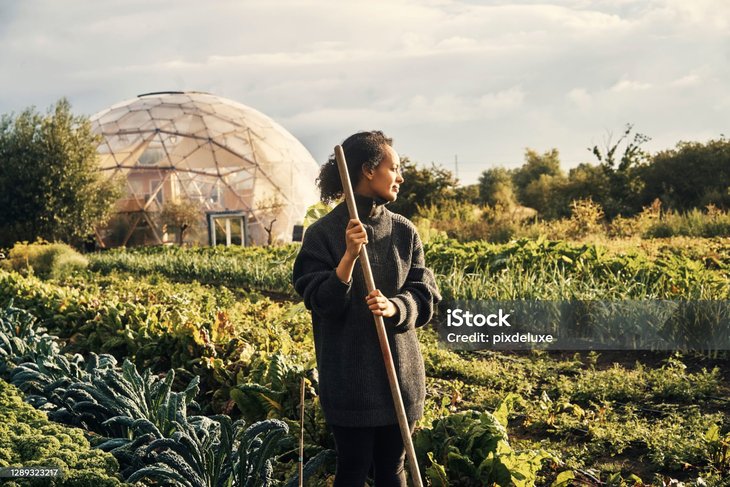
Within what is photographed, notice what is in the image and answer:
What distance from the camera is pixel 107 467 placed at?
2.79 m

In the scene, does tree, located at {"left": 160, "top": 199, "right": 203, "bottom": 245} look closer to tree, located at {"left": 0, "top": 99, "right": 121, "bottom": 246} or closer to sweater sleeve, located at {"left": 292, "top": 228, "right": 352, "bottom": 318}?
tree, located at {"left": 0, "top": 99, "right": 121, "bottom": 246}

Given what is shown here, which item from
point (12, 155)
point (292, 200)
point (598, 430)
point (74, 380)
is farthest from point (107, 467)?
point (292, 200)

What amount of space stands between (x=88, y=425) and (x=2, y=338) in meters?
1.93

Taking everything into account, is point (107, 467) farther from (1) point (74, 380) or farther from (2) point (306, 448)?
(1) point (74, 380)

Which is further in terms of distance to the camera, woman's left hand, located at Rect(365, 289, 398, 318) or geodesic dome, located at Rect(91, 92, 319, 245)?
geodesic dome, located at Rect(91, 92, 319, 245)

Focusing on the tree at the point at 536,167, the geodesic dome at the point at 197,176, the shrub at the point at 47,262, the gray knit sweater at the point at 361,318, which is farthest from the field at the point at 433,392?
the tree at the point at 536,167

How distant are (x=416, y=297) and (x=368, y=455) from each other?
580 millimetres

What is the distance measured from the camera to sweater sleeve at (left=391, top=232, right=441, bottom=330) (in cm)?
266

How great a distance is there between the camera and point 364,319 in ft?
8.91

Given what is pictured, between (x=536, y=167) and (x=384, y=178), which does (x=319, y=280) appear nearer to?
(x=384, y=178)

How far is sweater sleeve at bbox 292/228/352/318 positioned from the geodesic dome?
24.2m

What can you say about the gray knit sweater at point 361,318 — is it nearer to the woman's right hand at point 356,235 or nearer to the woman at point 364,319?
the woman at point 364,319

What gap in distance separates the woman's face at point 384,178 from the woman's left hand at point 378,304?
15.4 inches

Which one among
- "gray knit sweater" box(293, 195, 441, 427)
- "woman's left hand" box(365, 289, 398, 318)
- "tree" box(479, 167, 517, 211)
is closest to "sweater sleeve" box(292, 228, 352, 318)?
"gray knit sweater" box(293, 195, 441, 427)
